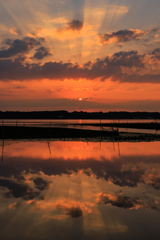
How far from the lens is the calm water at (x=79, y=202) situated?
25.6 ft

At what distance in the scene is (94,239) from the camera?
7301 mm

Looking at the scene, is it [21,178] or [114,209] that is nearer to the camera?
[114,209]

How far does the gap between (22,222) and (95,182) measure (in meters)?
6.28

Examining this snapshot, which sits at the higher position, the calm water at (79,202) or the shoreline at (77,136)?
the calm water at (79,202)

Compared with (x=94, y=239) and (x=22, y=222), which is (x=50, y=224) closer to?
(x=22, y=222)

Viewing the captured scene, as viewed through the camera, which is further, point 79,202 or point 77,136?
point 77,136

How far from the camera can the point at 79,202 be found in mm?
10539

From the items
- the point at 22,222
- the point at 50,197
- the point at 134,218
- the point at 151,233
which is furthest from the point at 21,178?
the point at 151,233

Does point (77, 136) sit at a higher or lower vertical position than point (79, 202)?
lower

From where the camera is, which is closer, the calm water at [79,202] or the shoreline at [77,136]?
the calm water at [79,202]

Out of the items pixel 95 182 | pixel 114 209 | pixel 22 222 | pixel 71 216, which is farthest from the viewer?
pixel 95 182

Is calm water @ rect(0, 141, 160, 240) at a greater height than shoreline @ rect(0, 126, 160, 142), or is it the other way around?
calm water @ rect(0, 141, 160, 240)

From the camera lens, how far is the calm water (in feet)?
25.6

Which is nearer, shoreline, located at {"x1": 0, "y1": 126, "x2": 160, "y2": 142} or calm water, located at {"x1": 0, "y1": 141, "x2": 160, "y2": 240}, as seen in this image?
calm water, located at {"x1": 0, "y1": 141, "x2": 160, "y2": 240}
